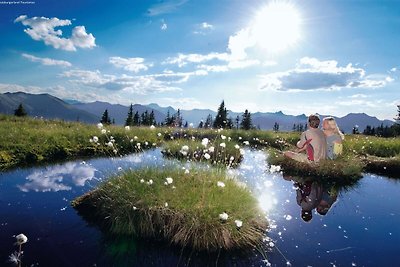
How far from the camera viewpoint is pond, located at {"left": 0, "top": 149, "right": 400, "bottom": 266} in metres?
6.87

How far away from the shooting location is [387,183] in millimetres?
15570

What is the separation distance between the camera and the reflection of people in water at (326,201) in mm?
10469

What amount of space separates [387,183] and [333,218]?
7.51 meters

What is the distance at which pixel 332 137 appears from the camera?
617 inches

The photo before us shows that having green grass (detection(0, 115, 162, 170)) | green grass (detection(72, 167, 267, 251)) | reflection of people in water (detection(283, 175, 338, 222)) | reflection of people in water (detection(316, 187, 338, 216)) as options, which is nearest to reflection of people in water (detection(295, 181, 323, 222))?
reflection of people in water (detection(283, 175, 338, 222))

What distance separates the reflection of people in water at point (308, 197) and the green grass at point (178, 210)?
188cm

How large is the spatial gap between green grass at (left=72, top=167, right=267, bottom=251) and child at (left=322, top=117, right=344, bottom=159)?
25.3ft

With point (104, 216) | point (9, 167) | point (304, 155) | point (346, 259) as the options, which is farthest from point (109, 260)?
point (304, 155)

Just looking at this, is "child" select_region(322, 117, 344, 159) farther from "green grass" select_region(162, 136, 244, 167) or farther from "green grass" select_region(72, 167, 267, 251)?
"green grass" select_region(72, 167, 267, 251)

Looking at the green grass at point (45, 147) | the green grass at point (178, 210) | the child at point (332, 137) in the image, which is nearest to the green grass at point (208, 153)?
the green grass at point (45, 147)

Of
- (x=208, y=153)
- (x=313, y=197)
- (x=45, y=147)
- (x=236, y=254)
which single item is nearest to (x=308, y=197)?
(x=313, y=197)

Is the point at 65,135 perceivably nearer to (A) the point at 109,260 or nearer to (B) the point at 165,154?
(B) the point at 165,154

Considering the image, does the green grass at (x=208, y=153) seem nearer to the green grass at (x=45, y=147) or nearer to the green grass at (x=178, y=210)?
the green grass at (x=45, y=147)

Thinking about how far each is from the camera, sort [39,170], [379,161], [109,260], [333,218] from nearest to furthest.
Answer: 1. [109,260]
2. [333,218]
3. [39,170]
4. [379,161]
